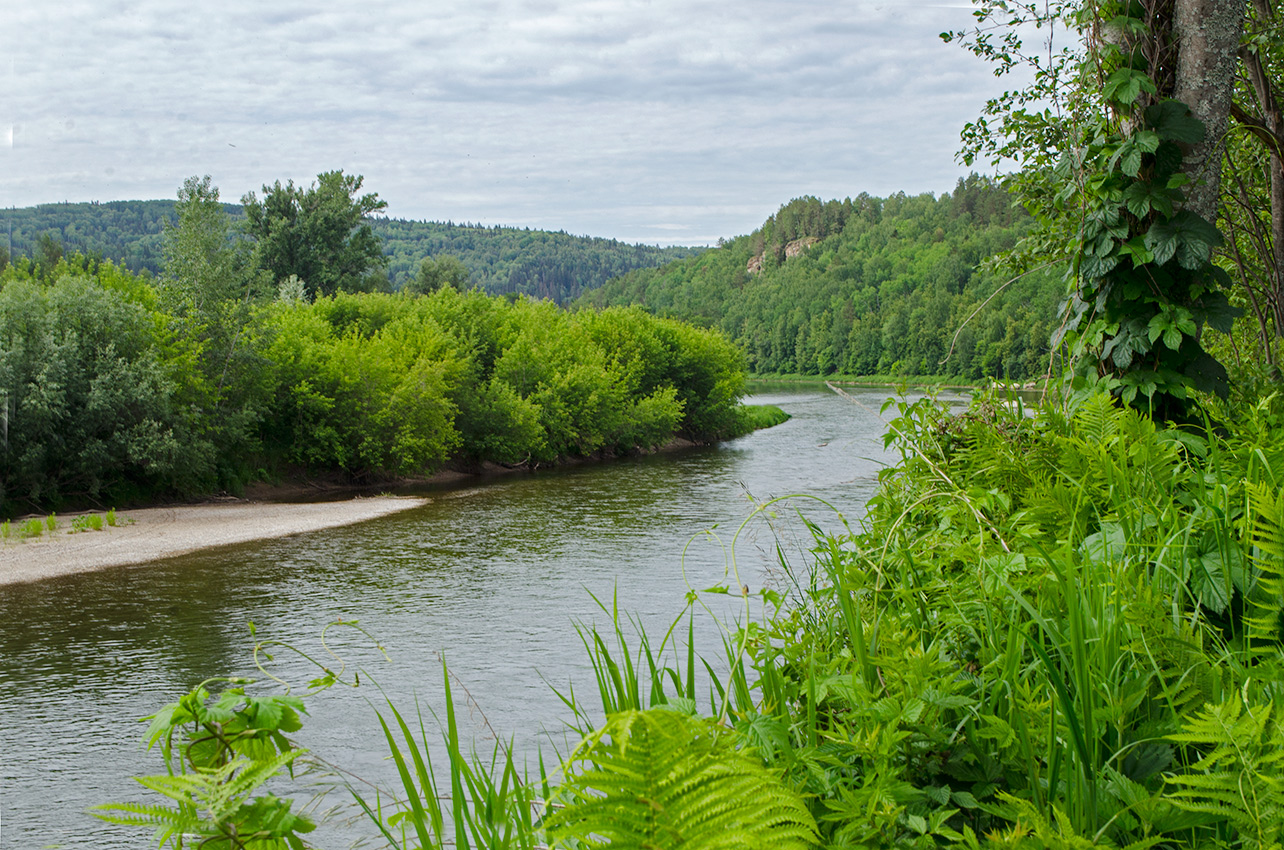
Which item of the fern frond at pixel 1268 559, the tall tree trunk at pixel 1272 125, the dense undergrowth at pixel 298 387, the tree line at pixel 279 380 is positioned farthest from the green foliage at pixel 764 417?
the fern frond at pixel 1268 559

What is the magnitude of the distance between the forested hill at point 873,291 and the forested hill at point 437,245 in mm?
15966

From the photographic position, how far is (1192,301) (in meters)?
4.39

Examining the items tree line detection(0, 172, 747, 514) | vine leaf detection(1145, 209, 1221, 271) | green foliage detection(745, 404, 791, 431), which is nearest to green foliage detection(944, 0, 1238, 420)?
vine leaf detection(1145, 209, 1221, 271)

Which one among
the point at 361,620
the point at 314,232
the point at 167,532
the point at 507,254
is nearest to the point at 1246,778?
the point at 361,620

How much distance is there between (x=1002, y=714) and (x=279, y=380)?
32131 millimetres

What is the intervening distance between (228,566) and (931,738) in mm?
18449

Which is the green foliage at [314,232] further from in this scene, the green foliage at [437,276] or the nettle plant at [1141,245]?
the nettle plant at [1141,245]

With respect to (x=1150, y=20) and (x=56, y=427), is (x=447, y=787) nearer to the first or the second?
(x=1150, y=20)

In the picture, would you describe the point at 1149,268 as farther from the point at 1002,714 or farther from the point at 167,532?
the point at 167,532

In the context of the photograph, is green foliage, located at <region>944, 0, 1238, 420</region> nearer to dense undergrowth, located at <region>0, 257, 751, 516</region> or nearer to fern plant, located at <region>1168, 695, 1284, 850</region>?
fern plant, located at <region>1168, 695, 1284, 850</region>

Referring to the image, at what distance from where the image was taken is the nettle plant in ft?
14.0

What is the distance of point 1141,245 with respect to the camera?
4328 mm

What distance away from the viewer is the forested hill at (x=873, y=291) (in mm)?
7555

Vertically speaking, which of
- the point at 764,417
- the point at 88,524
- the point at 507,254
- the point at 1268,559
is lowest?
the point at 764,417
